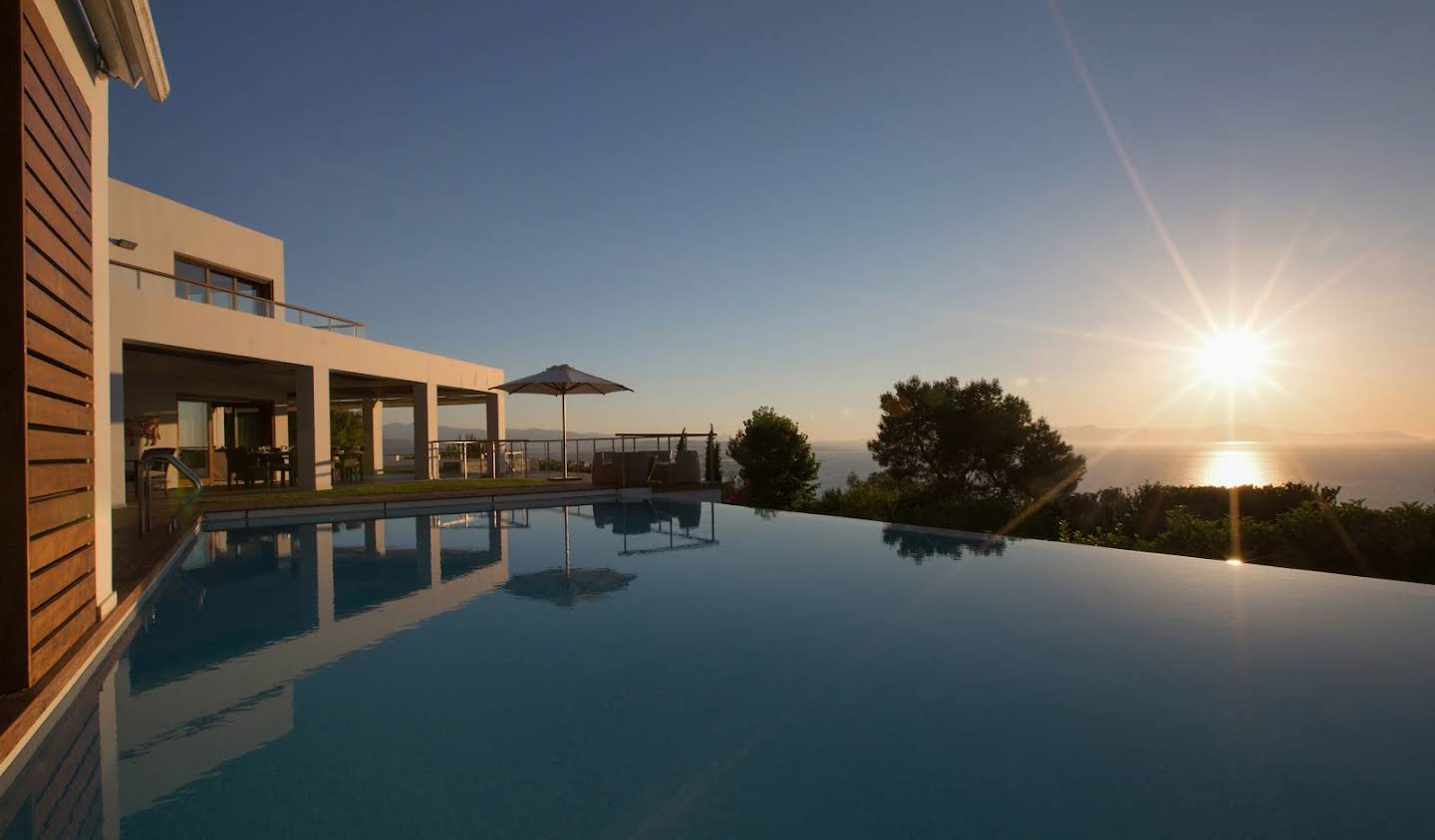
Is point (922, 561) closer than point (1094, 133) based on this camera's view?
Yes

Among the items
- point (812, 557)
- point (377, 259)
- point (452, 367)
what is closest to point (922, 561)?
point (812, 557)

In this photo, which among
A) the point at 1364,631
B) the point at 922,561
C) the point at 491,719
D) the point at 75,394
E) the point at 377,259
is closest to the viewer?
the point at 491,719

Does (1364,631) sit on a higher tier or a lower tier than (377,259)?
lower

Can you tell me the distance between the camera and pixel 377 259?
16906 mm

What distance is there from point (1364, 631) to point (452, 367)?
1769 cm

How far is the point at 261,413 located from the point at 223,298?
27.8 feet

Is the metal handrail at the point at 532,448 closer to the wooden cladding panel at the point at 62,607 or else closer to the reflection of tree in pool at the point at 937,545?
the reflection of tree in pool at the point at 937,545

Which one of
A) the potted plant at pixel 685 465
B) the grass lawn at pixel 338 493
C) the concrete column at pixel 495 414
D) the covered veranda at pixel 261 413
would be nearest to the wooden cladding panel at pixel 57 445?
the grass lawn at pixel 338 493

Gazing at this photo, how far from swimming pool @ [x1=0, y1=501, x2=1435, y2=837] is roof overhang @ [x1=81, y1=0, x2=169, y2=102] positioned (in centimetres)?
375

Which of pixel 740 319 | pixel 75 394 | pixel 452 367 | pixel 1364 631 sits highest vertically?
pixel 740 319

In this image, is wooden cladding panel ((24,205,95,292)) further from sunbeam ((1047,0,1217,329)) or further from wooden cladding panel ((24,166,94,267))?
sunbeam ((1047,0,1217,329))

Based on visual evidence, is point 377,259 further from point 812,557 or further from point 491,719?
point 491,719

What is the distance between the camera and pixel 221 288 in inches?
468

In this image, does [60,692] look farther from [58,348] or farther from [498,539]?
[498,539]
